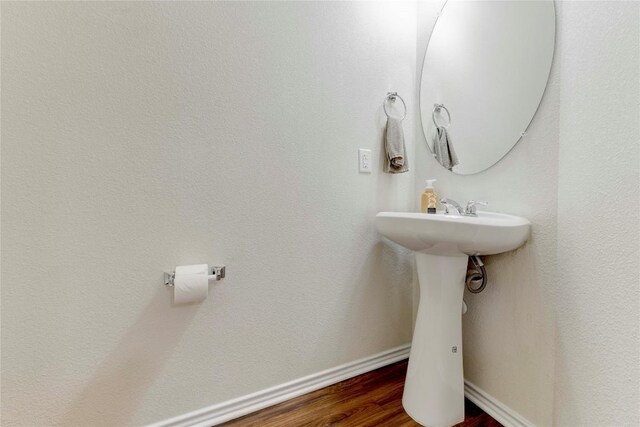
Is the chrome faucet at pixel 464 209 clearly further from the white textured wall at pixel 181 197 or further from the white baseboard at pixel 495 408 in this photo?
the white baseboard at pixel 495 408

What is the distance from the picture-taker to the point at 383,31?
4.03ft

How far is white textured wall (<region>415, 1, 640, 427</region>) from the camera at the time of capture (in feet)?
2.19

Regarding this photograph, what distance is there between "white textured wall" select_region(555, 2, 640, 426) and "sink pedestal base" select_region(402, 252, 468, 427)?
10.7 inches

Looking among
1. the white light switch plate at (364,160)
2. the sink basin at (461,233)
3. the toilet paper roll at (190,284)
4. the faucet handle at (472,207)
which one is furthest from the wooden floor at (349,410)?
the white light switch plate at (364,160)

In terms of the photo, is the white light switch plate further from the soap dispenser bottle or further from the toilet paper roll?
the toilet paper roll

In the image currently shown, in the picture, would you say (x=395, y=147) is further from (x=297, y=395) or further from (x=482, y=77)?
(x=297, y=395)

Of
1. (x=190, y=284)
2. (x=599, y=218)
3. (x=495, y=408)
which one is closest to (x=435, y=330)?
(x=495, y=408)

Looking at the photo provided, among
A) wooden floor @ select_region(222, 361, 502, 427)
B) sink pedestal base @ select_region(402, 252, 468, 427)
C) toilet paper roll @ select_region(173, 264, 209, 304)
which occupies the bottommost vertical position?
wooden floor @ select_region(222, 361, 502, 427)

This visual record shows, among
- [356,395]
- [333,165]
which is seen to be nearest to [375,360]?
[356,395]

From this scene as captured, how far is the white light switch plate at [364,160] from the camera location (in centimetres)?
119

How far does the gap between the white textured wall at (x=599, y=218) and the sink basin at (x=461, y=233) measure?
5.5 inches

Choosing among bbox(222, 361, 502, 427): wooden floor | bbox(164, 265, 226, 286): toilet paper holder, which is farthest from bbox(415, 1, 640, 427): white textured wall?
bbox(164, 265, 226, 286): toilet paper holder

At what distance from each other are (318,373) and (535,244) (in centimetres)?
93

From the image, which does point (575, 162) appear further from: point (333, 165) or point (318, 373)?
point (318, 373)
